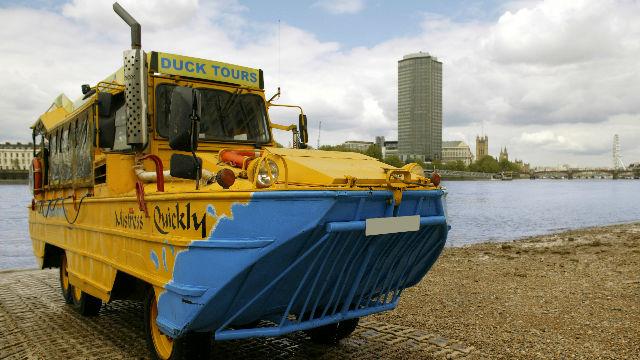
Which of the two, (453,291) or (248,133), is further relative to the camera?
(453,291)

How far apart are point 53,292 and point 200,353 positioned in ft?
18.1

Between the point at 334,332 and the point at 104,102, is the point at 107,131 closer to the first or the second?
the point at 104,102

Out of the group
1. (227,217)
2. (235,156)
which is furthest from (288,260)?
(235,156)

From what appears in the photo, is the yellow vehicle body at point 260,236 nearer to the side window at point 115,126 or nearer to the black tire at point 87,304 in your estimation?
the side window at point 115,126

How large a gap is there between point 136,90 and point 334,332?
→ 3.02 meters

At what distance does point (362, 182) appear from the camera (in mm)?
3730

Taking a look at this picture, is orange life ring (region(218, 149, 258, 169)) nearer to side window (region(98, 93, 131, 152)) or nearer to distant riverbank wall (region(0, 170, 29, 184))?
side window (region(98, 93, 131, 152))

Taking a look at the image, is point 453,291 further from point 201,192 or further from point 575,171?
point 575,171

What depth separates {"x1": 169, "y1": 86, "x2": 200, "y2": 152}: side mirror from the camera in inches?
147

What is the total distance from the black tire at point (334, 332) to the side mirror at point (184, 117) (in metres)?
2.66

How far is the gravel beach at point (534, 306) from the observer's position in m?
5.62

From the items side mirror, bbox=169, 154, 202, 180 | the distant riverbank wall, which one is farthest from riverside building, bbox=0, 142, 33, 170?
side mirror, bbox=169, 154, 202, 180

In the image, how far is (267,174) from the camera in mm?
3711

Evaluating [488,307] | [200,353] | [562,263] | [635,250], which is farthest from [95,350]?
[635,250]
